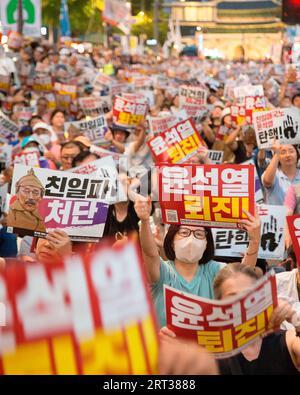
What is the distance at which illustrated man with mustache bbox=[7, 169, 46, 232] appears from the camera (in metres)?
6.06

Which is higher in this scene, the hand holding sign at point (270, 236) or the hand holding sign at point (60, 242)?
the hand holding sign at point (60, 242)

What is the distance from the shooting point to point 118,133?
42.8 ft

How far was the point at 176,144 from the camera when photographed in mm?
9805

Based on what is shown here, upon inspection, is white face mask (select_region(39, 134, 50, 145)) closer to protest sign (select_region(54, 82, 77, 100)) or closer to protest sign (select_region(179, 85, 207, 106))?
protest sign (select_region(179, 85, 207, 106))

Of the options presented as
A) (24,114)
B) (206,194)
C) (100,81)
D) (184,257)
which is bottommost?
(100,81)

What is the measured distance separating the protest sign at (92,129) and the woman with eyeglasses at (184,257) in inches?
293

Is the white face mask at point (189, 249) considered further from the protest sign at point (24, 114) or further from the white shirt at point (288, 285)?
the protest sign at point (24, 114)

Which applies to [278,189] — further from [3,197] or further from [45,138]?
[45,138]

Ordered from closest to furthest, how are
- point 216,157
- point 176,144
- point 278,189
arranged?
point 278,189, point 176,144, point 216,157

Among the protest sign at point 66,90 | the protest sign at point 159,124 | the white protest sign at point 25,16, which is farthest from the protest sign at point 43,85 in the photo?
the protest sign at point 159,124

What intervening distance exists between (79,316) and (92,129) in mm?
10189

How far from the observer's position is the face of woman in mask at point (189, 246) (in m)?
5.41

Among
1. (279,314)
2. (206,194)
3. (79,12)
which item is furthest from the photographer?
(79,12)

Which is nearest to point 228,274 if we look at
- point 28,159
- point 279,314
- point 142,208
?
point 279,314
